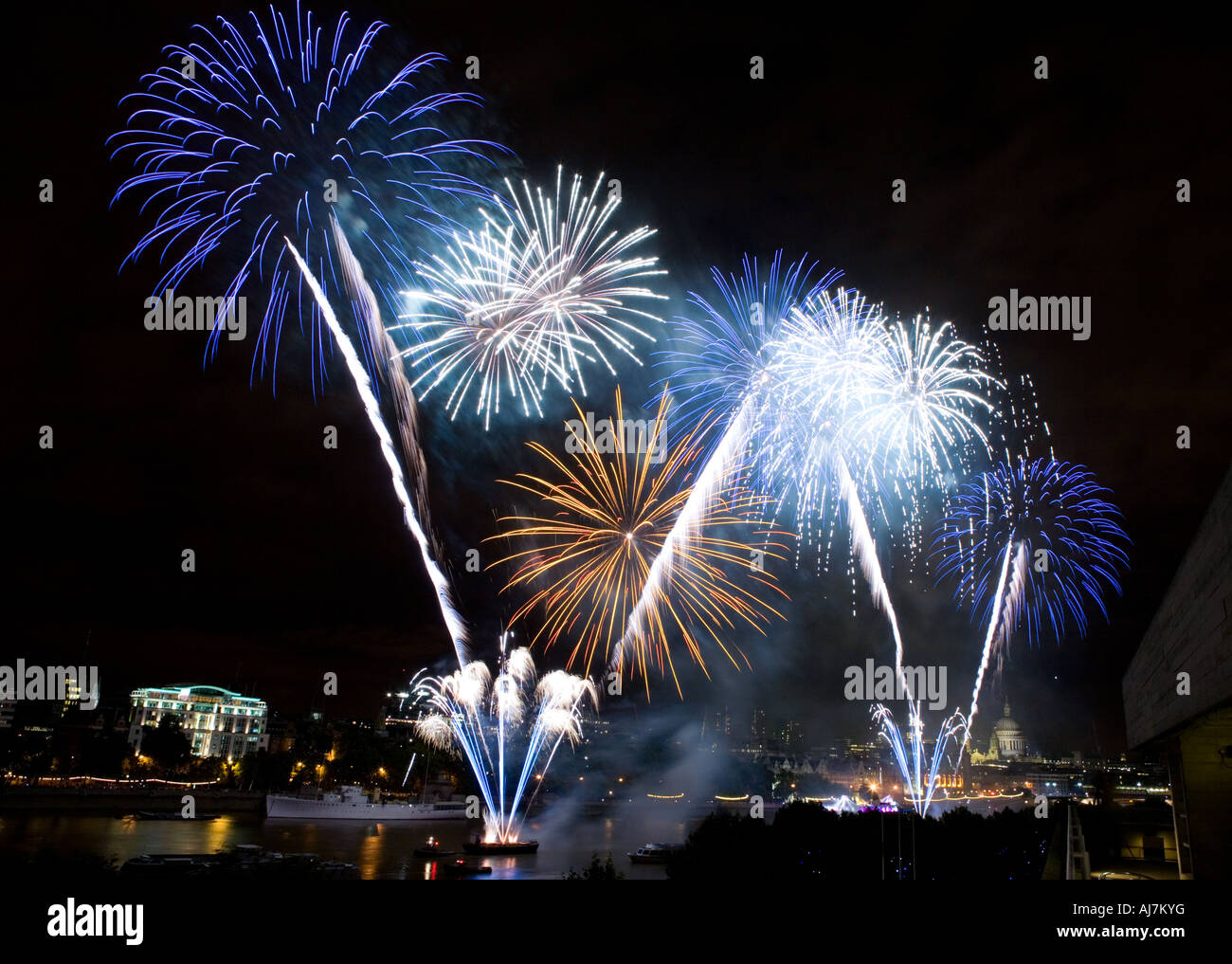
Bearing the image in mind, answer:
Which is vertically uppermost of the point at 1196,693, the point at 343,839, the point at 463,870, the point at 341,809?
the point at 1196,693

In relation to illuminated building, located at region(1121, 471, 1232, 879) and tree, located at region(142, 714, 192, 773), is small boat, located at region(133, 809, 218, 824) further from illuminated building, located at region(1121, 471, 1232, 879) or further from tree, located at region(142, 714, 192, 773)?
illuminated building, located at region(1121, 471, 1232, 879)

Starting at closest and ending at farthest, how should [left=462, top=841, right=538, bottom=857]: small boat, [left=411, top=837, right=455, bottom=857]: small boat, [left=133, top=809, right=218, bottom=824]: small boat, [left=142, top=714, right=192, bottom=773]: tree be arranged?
[left=462, top=841, right=538, bottom=857]: small boat → [left=411, top=837, right=455, bottom=857]: small boat → [left=133, top=809, right=218, bottom=824]: small boat → [left=142, top=714, right=192, bottom=773]: tree

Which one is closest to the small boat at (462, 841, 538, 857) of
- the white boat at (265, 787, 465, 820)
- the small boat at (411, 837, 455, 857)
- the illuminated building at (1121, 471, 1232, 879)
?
the small boat at (411, 837, 455, 857)

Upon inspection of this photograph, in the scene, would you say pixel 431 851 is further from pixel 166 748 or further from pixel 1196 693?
pixel 166 748

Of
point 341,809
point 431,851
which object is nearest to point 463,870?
point 431,851

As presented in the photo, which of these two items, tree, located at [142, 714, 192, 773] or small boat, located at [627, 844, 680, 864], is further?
tree, located at [142, 714, 192, 773]
